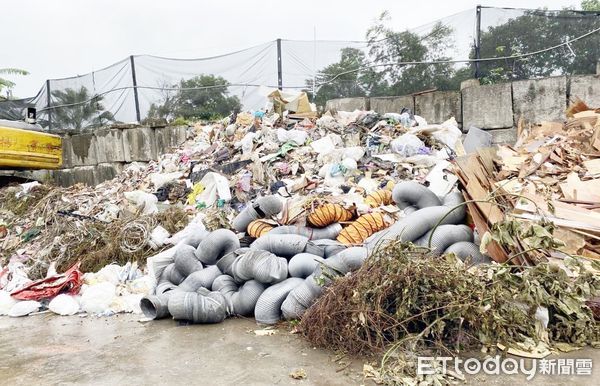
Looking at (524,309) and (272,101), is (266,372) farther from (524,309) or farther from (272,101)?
(272,101)

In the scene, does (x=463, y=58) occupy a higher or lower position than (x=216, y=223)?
higher

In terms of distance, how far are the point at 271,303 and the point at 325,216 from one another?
1.32 meters

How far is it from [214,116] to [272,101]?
1765 mm

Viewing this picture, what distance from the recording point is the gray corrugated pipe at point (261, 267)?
366cm

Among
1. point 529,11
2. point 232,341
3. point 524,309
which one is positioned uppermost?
point 529,11

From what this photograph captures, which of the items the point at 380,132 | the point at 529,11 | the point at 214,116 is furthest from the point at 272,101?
the point at 529,11

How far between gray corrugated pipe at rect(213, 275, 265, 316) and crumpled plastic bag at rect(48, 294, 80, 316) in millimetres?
1616

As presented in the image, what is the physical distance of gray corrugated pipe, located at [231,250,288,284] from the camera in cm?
366

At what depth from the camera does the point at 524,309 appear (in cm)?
287

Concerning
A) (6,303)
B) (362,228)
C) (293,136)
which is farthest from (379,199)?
(6,303)

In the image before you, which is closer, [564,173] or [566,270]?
[566,270]

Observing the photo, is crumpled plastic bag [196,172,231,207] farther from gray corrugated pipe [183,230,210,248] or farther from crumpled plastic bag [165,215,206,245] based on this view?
gray corrugated pipe [183,230,210,248]

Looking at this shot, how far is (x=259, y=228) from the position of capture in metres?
4.75

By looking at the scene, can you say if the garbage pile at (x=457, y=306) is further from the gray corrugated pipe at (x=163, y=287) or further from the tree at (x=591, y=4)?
the tree at (x=591, y=4)
